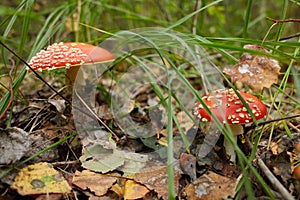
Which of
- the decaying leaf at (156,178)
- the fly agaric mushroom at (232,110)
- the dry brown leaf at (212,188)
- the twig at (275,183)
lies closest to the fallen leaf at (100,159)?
the decaying leaf at (156,178)

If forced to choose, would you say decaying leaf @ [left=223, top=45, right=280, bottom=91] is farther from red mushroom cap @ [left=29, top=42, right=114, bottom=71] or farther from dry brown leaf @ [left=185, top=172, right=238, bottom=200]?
red mushroom cap @ [left=29, top=42, right=114, bottom=71]

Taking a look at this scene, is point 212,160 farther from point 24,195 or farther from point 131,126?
point 24,195

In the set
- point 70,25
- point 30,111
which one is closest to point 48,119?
point 30,111

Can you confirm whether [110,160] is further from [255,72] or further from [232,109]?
[255,72]

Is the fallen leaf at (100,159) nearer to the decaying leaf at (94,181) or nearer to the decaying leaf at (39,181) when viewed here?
the decaying leaf at (94,181)

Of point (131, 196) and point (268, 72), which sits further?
point (268, 72)

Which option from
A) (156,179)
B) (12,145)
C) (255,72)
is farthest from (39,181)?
(255,72)
